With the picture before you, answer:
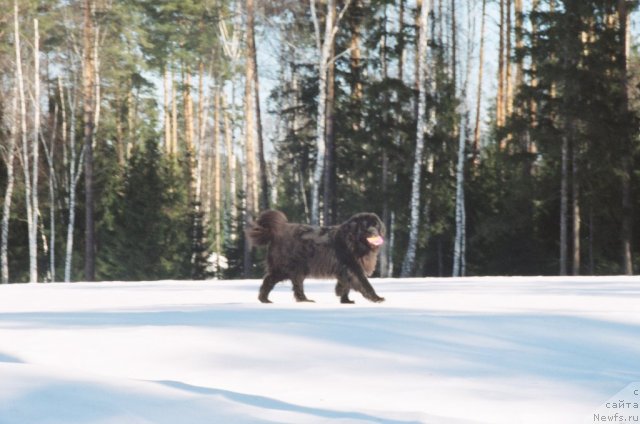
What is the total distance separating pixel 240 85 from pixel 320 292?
3341cm

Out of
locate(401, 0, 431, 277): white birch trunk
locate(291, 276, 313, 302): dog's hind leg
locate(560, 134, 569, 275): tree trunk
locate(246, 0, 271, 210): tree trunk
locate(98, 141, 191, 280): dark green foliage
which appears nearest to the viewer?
locate(291, 276, 313, 302): dog's hind leg

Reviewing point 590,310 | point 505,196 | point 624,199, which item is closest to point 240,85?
point 505,196

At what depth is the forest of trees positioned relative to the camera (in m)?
22.5

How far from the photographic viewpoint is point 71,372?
430cm

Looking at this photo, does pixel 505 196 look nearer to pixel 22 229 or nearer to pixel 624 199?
pixel 624 199

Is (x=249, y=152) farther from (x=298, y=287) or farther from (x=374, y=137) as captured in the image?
(x=298, y=287)

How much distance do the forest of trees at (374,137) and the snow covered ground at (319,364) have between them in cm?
1544

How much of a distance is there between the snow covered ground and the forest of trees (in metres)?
15.4

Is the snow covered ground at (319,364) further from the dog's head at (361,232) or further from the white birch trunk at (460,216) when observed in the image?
the white birch trunk at (460,216)

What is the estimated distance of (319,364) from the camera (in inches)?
187

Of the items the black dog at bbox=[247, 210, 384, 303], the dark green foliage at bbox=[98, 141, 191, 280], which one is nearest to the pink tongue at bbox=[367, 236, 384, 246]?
the black dog at bbox=[247, 210, 384, 303]

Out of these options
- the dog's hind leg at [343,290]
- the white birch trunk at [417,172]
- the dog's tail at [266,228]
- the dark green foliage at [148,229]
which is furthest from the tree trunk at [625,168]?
the dark green foliage at [148,229]

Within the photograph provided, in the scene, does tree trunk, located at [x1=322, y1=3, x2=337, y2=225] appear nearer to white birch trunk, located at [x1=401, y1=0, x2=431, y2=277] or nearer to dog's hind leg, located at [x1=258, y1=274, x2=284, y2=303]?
white birch trunk, located at [x1=401, y1=0, x2=431, y2=277]

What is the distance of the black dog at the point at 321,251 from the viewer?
27.3 ft
